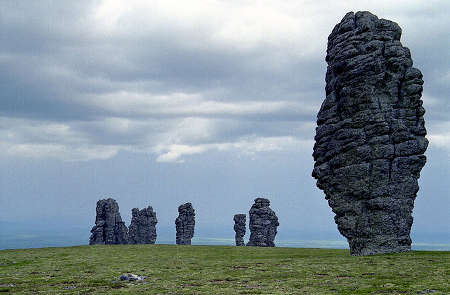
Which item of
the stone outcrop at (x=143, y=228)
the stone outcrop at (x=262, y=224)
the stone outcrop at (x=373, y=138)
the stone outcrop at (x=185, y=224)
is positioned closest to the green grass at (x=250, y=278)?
the stone outcrop at (x=373, y=138)

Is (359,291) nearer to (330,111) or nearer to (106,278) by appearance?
(106,278)

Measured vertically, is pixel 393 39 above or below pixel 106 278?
above

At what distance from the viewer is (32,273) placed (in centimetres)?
4356

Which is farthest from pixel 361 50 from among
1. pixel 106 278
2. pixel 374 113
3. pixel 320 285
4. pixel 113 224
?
pixel 113 224

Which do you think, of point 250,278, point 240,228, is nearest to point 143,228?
point 240,228

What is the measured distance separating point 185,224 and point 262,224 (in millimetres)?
23790

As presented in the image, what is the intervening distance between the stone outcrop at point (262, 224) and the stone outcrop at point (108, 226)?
120 feet

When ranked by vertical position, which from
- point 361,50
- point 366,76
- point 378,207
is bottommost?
point 378,207

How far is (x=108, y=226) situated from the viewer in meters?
124

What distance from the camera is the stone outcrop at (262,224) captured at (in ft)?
388

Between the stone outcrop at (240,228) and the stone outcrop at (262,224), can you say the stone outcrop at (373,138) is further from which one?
the stone outcrop at (240,228)

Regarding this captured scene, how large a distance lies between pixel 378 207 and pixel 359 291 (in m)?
26.3

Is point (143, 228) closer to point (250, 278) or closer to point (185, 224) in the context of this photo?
point (185, 224)

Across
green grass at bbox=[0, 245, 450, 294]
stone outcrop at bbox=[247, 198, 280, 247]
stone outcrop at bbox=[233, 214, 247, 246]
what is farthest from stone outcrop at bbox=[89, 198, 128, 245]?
green grass at bbox=[0, 245, 450, 294]
